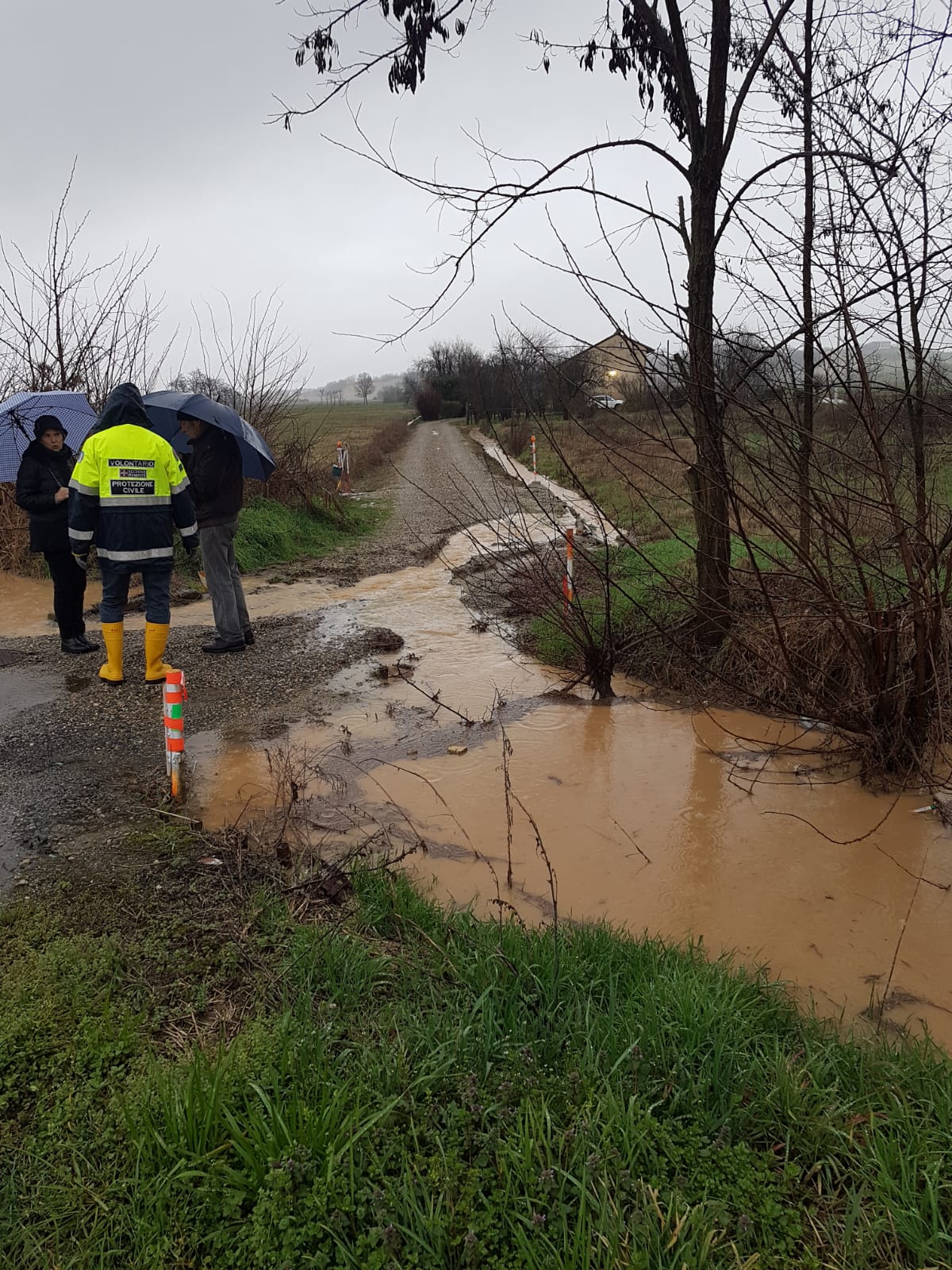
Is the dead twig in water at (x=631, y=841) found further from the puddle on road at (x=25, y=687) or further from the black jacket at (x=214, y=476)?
the puddle on road at (x=25, y=687)

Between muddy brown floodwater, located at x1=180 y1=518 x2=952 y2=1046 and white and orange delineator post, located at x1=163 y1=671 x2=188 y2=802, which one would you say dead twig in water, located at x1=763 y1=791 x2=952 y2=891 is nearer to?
muddy brown floodwater, located at x1=180 y1=518 x2=952 y2=1046

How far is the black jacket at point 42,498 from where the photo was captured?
667 cm

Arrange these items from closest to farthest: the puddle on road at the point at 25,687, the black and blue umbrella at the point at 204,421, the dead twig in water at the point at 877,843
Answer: the dead twig in water at the point at 877,843 < the puddle on road at the point at 25,687 < the black and blue umbrella at the point at 204,421

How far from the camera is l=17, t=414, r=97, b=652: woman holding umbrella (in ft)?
21.9

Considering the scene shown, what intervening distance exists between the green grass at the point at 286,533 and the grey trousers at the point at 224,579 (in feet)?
11.7

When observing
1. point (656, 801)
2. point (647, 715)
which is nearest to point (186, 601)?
point (647, 715)

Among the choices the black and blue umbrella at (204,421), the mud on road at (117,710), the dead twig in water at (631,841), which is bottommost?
the dead twig in water at (631,841)

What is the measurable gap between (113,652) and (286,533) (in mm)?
6551

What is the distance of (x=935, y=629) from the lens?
4.15 meters

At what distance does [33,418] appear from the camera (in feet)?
26.7

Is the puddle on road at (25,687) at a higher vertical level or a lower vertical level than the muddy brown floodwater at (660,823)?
higher

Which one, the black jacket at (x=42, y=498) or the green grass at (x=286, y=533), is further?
the green grass at (x=286, y=533)

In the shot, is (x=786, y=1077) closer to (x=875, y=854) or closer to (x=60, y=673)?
(x=875, y=854)

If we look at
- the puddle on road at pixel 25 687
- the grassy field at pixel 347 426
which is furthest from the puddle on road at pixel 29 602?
the grassy field at pixel 347 426
